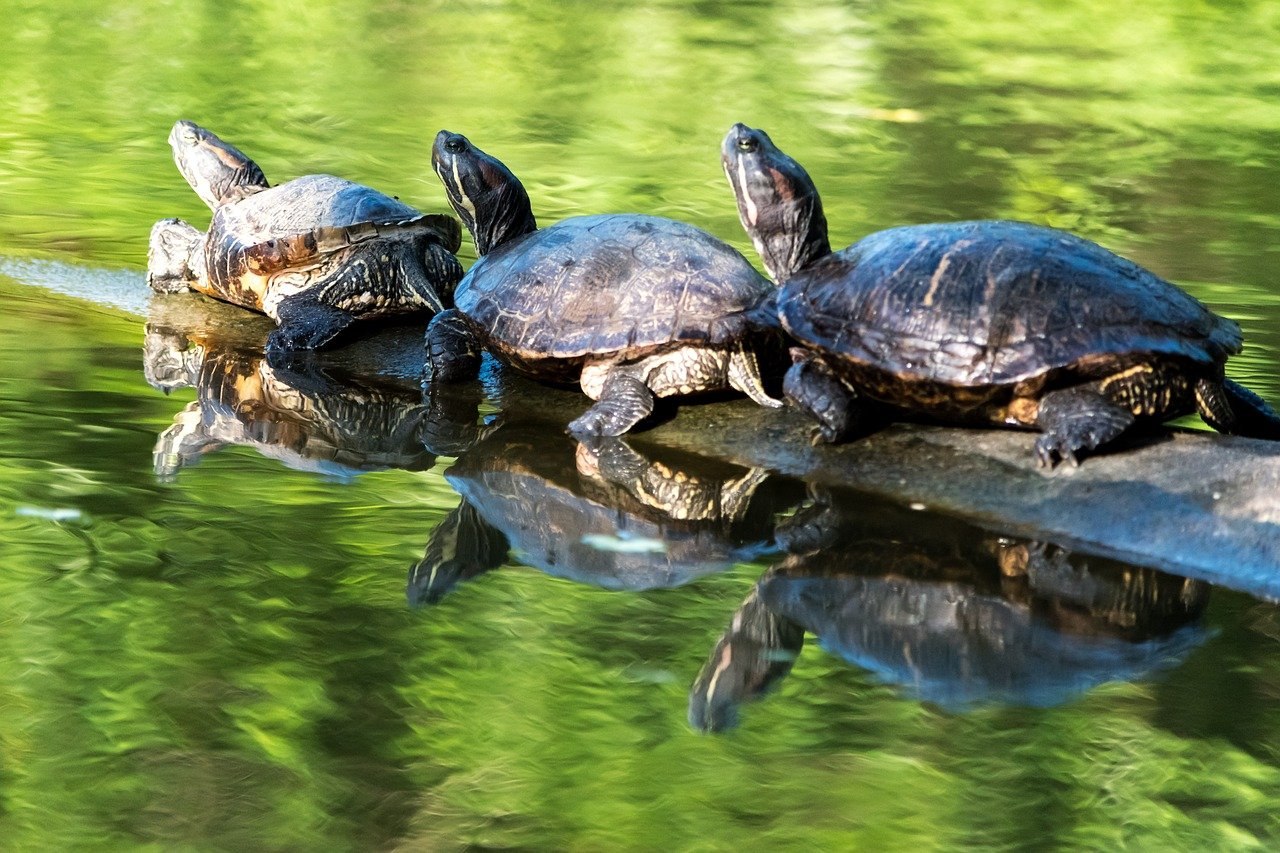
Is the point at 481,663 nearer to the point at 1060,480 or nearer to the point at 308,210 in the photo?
the point at 1060,480

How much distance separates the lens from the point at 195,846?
2865 mm

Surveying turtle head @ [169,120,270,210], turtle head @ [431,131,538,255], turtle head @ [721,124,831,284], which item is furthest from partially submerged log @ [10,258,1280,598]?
turtle head @ [169,120,270,210]

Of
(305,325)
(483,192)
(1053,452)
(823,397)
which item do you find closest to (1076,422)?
(1053,452)

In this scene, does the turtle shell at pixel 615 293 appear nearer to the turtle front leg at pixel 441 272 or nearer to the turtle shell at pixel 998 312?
the turtle shell at pixel 998 312

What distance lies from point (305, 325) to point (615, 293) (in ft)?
4.72

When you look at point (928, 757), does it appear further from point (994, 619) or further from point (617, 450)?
point (617, 450)

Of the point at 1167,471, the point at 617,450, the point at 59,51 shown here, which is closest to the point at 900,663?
the point at 1167,471

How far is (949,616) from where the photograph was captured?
3836 millimetres

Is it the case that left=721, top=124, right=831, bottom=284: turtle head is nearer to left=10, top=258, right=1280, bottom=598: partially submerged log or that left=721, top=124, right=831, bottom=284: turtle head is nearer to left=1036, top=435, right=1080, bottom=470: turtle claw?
left=10, top=258, right=1280, bottom=598: partially submerged log

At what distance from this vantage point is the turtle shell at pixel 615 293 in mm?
4977

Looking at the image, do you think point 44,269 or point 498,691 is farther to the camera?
point 44,269

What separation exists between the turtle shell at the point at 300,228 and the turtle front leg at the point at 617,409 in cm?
155

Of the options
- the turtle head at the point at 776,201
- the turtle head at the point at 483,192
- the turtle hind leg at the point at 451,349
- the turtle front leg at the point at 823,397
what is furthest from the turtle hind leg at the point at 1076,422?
the turtle head at the point at 483,192

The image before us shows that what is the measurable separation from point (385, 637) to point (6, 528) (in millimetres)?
1298
